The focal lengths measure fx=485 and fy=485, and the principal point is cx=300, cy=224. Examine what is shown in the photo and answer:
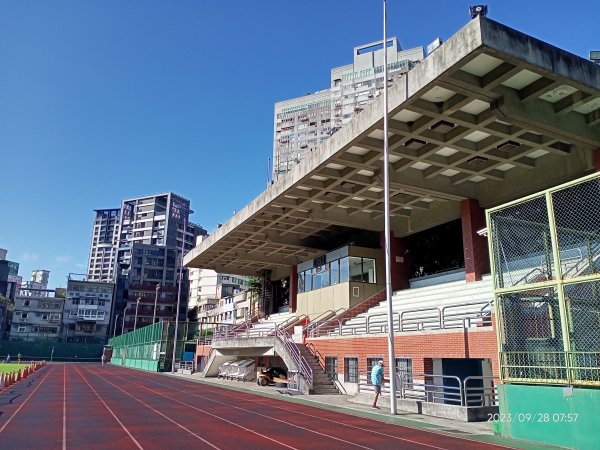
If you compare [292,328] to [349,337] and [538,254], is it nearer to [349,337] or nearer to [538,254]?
[349,337]

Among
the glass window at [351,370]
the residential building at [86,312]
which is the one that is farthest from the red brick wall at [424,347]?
the residential building at [86,312]

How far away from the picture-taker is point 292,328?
34.7 metres

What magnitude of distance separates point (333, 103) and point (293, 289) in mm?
102998

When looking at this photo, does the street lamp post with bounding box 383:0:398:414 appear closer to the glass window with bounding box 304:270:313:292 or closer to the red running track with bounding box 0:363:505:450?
the red running track with bounding box 0:363:505:450

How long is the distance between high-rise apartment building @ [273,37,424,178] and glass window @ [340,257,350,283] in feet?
287

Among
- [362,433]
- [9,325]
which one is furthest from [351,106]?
[362,433]

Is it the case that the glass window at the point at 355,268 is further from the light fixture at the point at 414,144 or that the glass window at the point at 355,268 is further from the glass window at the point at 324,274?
the light fixture at the point at 414,144

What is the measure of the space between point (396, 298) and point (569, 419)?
1810 centimetres

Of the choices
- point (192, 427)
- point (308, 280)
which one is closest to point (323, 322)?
point (308, 280)

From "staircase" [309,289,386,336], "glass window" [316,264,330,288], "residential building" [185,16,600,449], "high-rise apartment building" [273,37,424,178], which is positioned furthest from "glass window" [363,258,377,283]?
"high-rise apartment building" [273,37,424,178]

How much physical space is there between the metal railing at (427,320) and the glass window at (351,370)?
1347 mm

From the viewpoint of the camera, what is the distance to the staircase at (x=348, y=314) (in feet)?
92.8

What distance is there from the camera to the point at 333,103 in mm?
136625

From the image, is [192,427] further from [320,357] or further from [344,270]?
[344,270]
